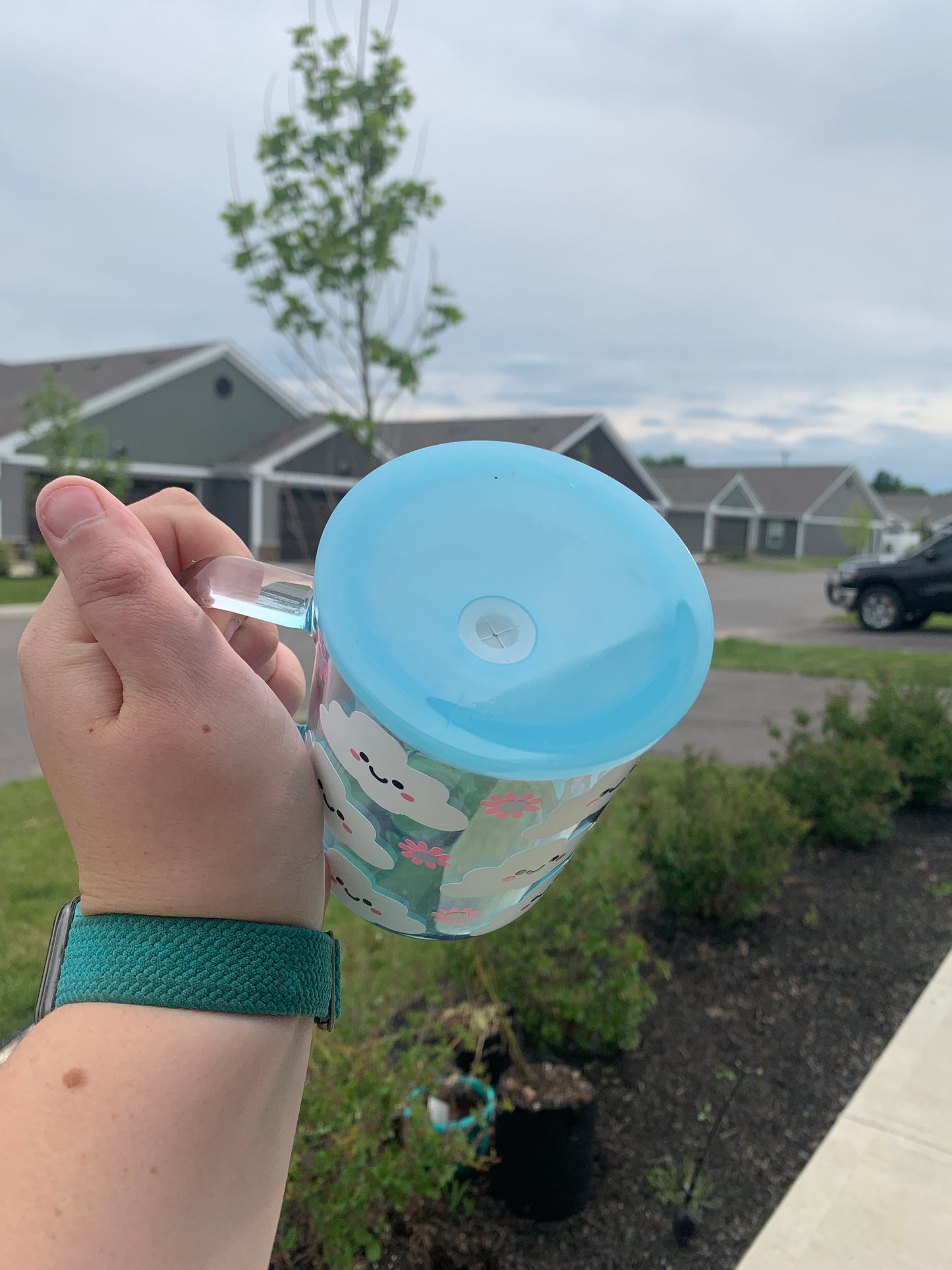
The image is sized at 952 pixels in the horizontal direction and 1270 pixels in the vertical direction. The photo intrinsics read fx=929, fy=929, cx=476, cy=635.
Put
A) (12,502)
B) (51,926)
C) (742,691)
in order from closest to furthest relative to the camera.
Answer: (51,926)
(742,691)
(12,502)

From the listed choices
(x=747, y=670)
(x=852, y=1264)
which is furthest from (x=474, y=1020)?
(x=747, y=670)

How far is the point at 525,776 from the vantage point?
2.37 feet

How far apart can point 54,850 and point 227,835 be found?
4891 millimetres

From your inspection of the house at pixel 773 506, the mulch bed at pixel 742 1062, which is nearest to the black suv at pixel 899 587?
the mulch bed at pixel 742 1062

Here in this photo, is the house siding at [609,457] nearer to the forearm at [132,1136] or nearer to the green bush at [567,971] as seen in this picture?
the green bush at [567,971]

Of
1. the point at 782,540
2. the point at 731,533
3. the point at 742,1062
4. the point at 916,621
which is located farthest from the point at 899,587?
the point at 782,540

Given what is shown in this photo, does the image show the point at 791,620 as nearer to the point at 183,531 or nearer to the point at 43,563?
the point at 43,563

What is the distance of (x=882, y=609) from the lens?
50.6 ft

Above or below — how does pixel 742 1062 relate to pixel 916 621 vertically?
above

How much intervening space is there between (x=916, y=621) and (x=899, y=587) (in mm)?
889

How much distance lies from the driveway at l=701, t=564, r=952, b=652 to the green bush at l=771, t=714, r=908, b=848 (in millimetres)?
2349

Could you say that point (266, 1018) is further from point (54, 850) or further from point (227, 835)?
point (54, 850)

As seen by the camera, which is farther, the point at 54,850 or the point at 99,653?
the point at 54,850

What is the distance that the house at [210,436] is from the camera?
2417cm
